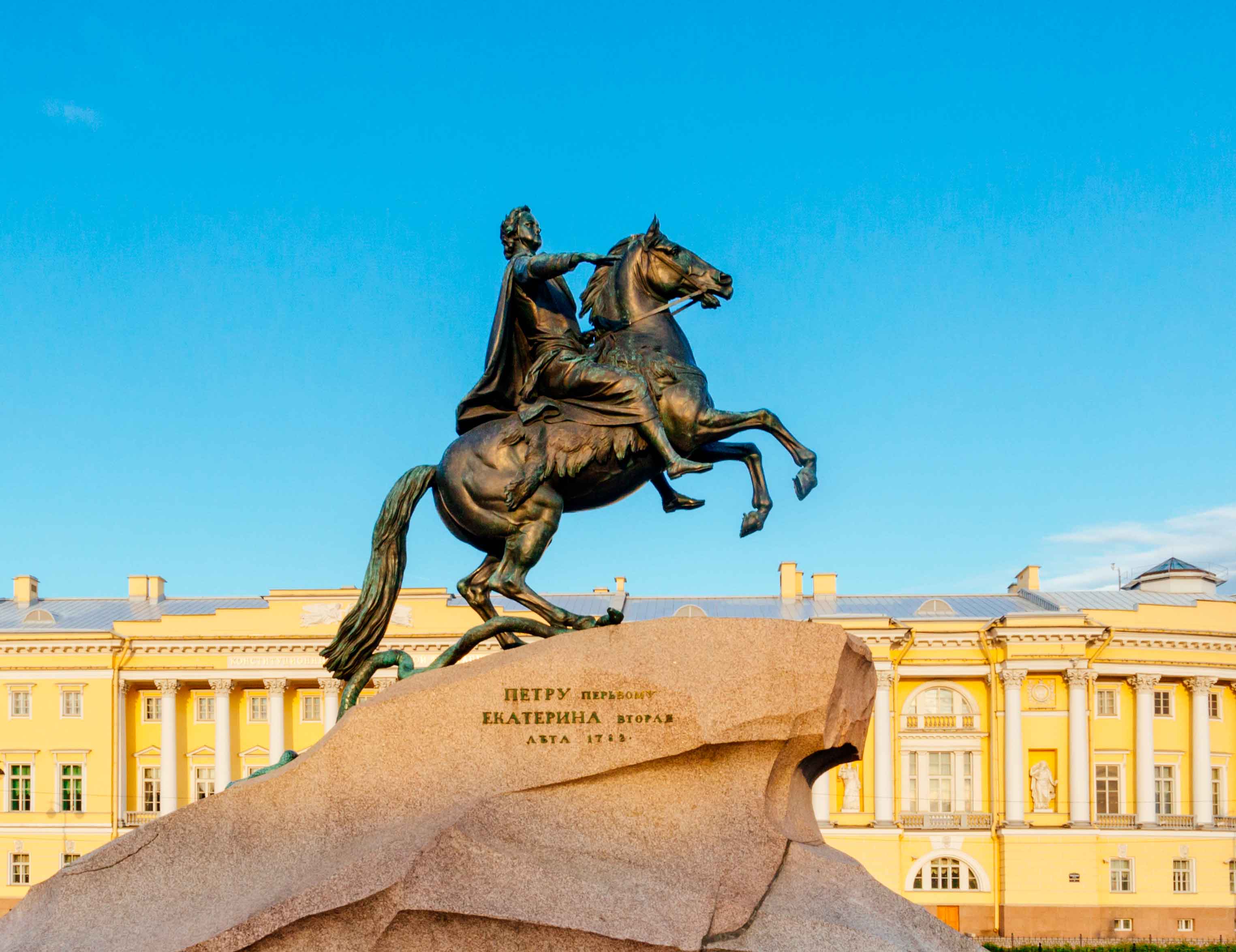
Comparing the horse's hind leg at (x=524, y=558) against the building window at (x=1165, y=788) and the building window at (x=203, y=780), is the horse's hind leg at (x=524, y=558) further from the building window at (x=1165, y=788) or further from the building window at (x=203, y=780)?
the building window at (x=203, y=780)

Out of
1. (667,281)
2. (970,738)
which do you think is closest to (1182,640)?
(970,738)

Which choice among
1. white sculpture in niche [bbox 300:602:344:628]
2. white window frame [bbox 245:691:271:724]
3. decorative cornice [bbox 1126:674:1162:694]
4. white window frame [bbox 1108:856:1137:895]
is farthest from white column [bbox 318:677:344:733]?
decorative cornice [bbox 1126:674:1162:694]

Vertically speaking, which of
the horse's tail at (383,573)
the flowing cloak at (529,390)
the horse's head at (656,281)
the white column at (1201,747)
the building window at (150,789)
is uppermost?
the horse's head at (656,281)

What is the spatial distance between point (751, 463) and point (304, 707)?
47.9m

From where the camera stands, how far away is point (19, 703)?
170 feet

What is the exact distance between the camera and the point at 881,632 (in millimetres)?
49969

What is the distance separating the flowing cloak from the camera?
873 centimetres

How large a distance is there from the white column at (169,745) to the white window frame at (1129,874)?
106ft

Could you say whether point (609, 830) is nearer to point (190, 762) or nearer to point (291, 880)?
point (291, 880)

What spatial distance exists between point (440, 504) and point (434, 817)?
7.92 feet

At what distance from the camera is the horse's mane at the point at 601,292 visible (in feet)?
30.4

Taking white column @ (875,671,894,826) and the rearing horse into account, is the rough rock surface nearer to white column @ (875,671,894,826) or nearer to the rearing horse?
the rearing horse

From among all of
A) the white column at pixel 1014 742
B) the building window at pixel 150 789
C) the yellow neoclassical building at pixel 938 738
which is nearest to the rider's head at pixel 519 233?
the yellow neoclassical building at pixel 938 738

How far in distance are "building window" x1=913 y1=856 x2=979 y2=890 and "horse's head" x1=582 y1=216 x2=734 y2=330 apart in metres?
42.9
